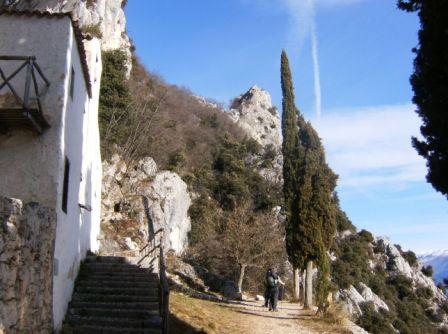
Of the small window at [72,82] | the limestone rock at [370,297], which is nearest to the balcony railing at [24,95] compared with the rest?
the small window at [72,82]

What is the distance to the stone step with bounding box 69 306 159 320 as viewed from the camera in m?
9.75

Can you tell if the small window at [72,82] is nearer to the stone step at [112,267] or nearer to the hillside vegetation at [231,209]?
the stone step at [112,267]

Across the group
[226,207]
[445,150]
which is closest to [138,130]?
[226,207]

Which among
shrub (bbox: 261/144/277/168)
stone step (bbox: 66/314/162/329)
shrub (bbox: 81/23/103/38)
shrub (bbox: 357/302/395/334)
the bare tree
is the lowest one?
shrub (bbox: 357/302/395/334)

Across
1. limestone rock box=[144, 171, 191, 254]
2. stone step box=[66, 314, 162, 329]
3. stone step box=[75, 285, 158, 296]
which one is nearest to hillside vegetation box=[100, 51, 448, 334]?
limestone rock box=[144, 171, 191, 254]

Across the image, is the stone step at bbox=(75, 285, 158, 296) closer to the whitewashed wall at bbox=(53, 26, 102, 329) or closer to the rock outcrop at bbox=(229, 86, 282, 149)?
the whitewashed wall at bbox=(53, 26, 102, 329)

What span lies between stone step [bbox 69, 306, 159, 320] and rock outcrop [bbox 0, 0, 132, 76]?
24330mm

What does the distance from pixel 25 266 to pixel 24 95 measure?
3455mm

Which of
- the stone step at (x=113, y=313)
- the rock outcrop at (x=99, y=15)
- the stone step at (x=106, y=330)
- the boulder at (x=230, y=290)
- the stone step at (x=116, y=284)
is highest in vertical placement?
the rock outcrop at (x=99, y=15)

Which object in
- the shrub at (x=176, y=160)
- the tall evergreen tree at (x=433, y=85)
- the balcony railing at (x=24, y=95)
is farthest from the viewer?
the shrub at (x=176, y=160)

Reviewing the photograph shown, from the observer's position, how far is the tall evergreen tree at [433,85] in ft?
21.1

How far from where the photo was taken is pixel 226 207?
3766cm

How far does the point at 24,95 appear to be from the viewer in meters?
8.15

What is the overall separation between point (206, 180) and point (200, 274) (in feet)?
44.2
